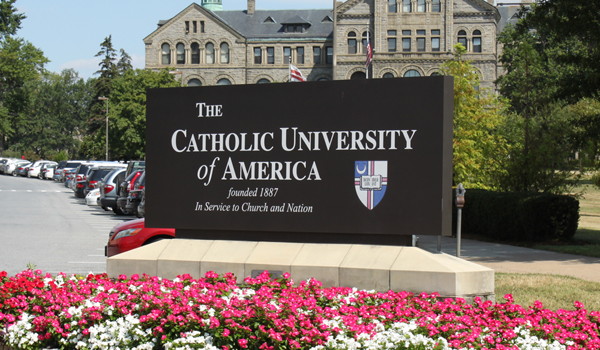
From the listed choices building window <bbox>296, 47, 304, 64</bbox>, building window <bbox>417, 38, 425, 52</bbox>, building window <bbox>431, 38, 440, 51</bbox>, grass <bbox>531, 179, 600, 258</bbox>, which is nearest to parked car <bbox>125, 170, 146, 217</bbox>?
grass <bbox>531, 179, 600, 258</bbox>

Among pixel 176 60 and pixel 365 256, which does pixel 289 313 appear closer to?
pixel 365 256

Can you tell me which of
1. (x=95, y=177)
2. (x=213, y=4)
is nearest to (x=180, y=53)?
(x=213, y=4)

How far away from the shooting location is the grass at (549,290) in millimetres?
7633

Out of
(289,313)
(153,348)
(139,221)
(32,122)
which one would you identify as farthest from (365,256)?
(32,122)

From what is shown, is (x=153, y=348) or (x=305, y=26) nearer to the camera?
(x=153, y=348)

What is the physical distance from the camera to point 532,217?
14875 mm

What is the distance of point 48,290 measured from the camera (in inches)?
244

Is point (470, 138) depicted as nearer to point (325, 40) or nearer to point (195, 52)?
point (325, 40)

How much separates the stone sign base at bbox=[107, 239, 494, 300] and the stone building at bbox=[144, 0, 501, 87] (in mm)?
54949

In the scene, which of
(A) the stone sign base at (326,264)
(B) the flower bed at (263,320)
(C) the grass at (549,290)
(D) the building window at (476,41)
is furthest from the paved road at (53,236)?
(D) the building window at (476,41)

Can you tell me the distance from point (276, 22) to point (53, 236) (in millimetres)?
60379

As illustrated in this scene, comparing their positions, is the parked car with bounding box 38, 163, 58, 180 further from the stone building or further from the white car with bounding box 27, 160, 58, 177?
the stone building

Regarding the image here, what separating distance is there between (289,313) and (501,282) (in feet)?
16.8

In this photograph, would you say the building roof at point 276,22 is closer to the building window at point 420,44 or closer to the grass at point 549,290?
the building window at point 420,44
